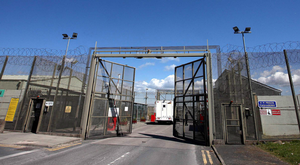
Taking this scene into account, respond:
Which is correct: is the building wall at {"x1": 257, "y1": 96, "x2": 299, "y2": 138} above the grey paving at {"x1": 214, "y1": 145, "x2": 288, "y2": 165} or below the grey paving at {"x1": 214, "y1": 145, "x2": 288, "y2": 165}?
above

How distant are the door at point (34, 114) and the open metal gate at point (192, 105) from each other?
9.20 metres

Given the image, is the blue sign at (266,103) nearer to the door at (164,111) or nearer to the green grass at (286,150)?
the green grass at (286,150)

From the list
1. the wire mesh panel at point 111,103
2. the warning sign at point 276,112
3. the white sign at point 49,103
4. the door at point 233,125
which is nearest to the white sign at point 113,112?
the wire mesh panel at point 111,103

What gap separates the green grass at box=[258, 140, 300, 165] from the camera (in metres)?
5.43

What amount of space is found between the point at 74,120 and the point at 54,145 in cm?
314

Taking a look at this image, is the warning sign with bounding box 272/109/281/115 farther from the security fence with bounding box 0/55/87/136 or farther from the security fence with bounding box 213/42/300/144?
the security fence with bounding box 0/55/87/136

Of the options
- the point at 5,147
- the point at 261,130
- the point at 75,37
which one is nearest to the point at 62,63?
the point at 75,37

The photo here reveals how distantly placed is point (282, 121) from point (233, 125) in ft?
7.92

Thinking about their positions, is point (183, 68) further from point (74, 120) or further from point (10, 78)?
point (10, 78)

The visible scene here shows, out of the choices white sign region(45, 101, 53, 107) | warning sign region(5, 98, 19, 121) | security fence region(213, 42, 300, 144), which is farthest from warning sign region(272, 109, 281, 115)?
warning sign region(5, 98, 19, 121)

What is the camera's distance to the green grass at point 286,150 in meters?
5.43

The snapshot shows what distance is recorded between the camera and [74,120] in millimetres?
10023

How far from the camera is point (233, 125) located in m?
8.23

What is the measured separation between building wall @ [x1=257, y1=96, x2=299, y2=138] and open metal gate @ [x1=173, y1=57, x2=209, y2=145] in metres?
2.87
